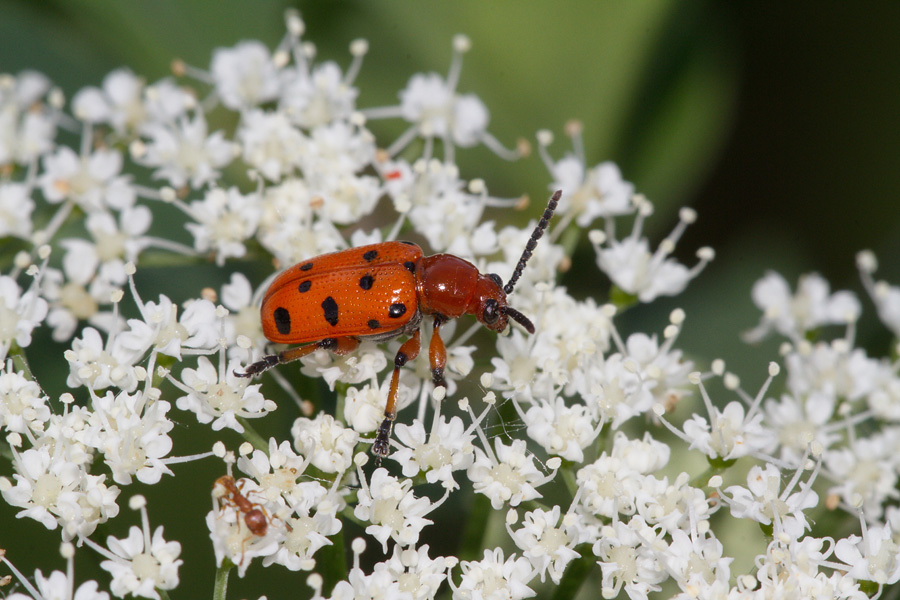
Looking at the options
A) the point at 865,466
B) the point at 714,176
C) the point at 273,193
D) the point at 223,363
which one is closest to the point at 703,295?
the point at 714,176

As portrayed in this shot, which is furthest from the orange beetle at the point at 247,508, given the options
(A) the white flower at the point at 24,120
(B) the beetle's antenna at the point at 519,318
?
(A) the white flower at the point at 24,120

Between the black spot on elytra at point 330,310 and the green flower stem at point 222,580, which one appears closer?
the green flower stem at point 222,580

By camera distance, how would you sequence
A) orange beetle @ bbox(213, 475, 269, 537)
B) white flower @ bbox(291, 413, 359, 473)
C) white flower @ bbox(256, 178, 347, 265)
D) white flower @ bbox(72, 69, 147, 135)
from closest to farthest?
orange beetle @ bbox(213, 475, 269, 537) < white flower @ bbox(291, 413, 359, 473) < white flower @ bbox(256, 178, 347, 265) < white flower @ bbox(72, 69, 147, 135)

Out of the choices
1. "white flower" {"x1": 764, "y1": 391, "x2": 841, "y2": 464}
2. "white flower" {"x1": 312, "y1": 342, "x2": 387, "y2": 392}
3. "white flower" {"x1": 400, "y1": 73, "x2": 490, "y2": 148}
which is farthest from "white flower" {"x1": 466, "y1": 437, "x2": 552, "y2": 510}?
"white flower" {"x1": 400, "y1": 73, "x2": 490, "y2": 148}

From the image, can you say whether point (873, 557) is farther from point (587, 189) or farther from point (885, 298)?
point (587, 189)

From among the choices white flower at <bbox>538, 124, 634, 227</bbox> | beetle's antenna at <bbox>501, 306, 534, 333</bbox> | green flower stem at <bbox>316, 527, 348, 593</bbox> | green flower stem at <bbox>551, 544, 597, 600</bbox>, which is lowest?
green flower stem at <bbox>551, 544, 597, 600</bbox>

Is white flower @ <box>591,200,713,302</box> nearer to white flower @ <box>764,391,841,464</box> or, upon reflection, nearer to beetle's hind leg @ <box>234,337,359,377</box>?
white flower @ <box>764,391,841,464</box>

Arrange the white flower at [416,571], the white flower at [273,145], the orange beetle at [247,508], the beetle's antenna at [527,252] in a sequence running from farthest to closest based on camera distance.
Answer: the white flower at [273,145] → the beetle's antenna at [527,252] → the white flower at [416,571] → the orange beetle at [247,508]

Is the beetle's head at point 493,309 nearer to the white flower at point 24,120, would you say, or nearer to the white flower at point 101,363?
the white flower at point 101,363
